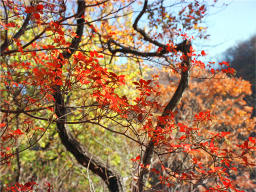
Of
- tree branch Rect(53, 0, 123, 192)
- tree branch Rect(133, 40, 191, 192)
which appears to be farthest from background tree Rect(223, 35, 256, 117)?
tree branch Rect(53, 0, 123, 192)

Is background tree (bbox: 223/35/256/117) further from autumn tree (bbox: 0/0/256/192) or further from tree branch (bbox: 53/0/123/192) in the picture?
tree branch (bbox: 53/0/123/192)

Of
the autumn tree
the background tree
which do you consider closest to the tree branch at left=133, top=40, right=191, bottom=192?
the autumn tree

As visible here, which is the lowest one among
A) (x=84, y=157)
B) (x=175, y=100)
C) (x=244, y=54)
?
(x=84, y=157)

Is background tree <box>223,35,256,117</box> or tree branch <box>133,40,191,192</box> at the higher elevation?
background tree <box>223,35,256,117</box>

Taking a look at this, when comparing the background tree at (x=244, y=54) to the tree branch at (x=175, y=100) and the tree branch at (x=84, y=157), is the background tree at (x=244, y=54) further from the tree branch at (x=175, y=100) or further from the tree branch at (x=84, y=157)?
the tree branch at (x=84, y=157)

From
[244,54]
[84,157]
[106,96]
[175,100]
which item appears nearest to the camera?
[106,96]

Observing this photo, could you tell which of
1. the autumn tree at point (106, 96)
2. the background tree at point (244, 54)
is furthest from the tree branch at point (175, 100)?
the background tree at point (244, 54)

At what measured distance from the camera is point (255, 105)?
10648 millimetres

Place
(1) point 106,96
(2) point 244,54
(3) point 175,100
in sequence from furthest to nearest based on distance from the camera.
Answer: (2) point 244,54 → (3) point 175,100 → (1) point 106,96

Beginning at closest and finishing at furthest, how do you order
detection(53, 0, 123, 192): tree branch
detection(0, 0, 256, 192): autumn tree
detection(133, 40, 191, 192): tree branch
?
detection(0, 0, 256, 192): autumn tree
detection(133, 40, 191, 192): tree branch
detection(53, 0, 123, 192): tree branch

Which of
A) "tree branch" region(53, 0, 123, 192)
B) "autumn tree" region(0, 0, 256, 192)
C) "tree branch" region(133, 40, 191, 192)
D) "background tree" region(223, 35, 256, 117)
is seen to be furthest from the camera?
"background tree" region(223, 35, 256, 117)

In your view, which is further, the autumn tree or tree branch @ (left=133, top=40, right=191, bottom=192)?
tree branch @ (left=133, top=40, right=191, bottom=192)

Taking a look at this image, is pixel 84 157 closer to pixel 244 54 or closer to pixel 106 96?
pixel 106 96

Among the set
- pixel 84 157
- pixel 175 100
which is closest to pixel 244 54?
pixel 175 100
